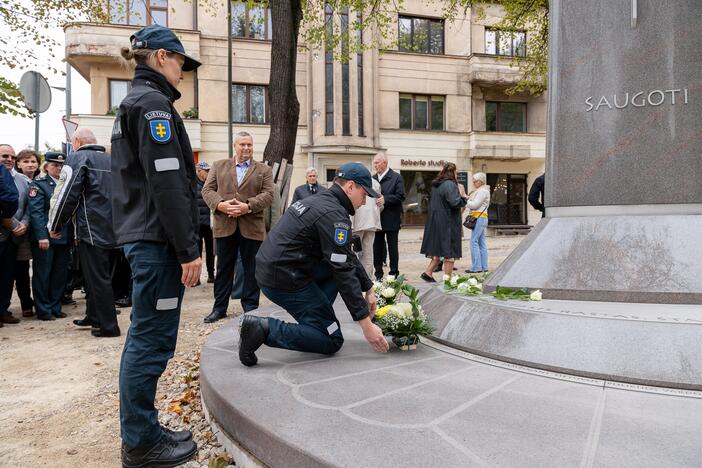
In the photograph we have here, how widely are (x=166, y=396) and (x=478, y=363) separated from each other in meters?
2.17

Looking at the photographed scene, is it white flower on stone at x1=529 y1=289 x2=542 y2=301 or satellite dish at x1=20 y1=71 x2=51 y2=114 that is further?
satellite dish at x1=20 y1=71 x2=51 y2=114

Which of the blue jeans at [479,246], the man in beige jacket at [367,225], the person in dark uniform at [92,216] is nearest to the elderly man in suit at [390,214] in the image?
the man in beige jacket at [367,225]

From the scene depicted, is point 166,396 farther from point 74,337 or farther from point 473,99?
point 473,99

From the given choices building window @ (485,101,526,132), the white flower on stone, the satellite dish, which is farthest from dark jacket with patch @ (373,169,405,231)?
building window @ (485,101,526,132)

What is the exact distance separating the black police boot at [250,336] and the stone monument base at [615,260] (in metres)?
1.96

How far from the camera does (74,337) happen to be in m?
5.53

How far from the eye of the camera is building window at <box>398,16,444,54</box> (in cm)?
2383

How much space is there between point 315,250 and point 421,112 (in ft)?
72.3

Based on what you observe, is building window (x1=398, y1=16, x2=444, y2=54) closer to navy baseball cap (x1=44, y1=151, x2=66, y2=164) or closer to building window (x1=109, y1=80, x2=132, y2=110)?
building window (x1=109, y1=80, x2=132, y2=110)

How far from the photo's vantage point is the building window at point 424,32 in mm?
23830

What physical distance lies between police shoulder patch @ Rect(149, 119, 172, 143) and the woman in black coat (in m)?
5.93

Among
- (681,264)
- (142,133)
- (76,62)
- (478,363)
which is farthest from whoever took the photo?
(76,62)

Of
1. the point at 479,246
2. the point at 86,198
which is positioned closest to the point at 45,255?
the point at 86,198

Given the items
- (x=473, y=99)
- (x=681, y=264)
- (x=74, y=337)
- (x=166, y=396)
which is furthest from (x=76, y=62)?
(x=681, y=264)
